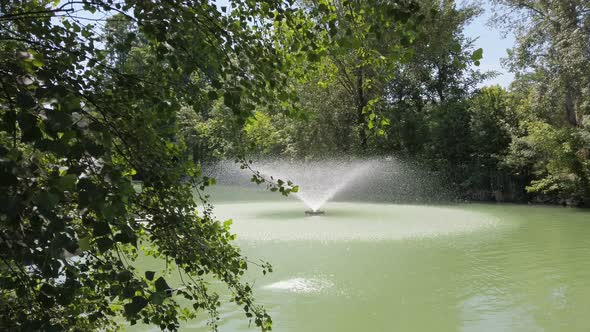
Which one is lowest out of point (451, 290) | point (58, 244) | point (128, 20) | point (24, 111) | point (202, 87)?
point (451, 290)

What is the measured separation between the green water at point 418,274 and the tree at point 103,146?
3.54m

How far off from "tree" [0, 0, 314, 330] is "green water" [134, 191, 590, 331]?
11.6ft

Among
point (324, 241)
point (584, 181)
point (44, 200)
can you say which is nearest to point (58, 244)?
point (44, 200)

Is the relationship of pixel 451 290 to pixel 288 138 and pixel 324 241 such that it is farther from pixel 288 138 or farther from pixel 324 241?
pixel 288 138

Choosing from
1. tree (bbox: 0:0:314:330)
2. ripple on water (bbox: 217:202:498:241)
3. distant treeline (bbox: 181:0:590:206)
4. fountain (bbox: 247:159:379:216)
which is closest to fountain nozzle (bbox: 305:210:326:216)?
ripple on water (bbox: 217:202:498:241)

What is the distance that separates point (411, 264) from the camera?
8.61 metres

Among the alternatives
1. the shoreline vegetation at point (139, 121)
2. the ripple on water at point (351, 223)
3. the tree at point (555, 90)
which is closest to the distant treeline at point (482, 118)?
the tree at point (555, 90)

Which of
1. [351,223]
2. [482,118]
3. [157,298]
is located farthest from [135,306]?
[482,118]

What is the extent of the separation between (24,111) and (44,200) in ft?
0.92

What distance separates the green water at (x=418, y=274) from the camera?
5.82 meters

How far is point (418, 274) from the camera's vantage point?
7926 mm

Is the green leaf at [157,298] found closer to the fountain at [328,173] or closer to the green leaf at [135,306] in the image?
the green leaf at [135,306]

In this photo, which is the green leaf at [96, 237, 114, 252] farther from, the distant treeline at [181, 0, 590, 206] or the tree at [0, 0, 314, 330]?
the distant treeline at [181, 0, 590, 206]

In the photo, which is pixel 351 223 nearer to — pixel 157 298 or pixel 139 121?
pixel 139 121
